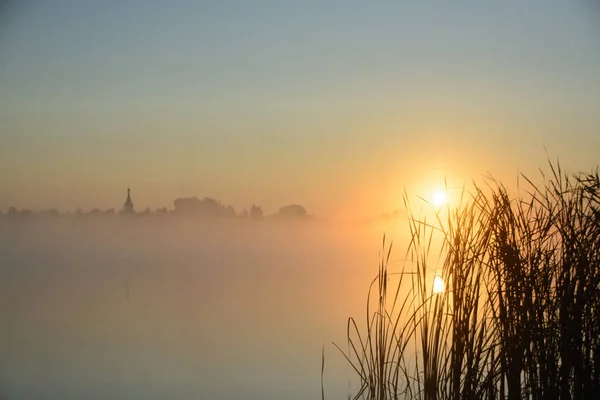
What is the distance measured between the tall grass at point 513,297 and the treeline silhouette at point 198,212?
7.24m

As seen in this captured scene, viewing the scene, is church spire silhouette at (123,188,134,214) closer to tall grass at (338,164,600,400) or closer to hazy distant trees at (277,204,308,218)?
hazy distant trees at (277,204,308,218)

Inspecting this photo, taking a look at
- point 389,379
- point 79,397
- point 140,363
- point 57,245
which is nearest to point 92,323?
point 57,245

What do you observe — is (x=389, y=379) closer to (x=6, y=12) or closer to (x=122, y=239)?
(x=6, y=12)

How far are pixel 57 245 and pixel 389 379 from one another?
38.5 ft

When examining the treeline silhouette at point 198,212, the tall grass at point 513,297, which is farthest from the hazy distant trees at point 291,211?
the tall grass at point 513,297

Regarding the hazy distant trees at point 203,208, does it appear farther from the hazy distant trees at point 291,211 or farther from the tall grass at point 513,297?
the tall grass at point 513,297

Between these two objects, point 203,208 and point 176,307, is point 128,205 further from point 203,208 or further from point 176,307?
point 176,307

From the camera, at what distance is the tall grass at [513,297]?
1837mm

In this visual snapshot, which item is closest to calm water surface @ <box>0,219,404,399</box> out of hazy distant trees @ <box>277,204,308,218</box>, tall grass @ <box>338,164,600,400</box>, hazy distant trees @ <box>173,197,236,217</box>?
hazy distant trees @ <box>277,204,308,218</box>

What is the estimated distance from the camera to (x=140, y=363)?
8242 millimetres

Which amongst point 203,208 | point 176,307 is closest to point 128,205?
point 203,208

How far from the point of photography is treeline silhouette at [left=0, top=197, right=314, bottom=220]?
32.0 feet

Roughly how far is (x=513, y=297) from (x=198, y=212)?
1071 cm

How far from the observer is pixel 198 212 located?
1230 cm
